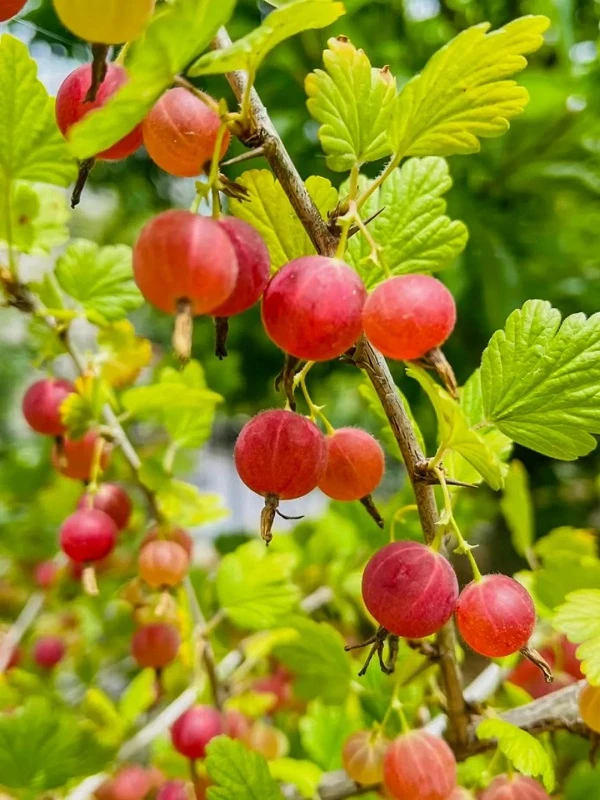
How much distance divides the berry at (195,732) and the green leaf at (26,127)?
0.43 m

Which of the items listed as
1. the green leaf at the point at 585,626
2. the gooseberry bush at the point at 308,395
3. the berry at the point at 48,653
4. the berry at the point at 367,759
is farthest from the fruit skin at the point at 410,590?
the berry at the point at 48,653

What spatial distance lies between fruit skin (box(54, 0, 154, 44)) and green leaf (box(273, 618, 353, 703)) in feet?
1.52

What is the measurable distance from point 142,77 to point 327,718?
63 cm

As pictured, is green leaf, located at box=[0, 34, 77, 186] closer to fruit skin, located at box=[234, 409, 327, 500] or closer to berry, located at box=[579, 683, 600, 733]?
fruit skin, located at box=[234, 409, 327, 500]

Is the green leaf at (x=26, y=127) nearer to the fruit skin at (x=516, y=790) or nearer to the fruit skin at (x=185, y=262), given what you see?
the fruit skin at (x=185, y=262)

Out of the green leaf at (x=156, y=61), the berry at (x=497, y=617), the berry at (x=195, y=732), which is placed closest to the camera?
the green leaf at (x=156, y=61)

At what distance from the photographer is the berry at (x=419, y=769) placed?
43 cm

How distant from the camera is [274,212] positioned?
38 centimetres

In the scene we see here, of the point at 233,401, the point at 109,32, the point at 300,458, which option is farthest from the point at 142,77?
the point at 233,401

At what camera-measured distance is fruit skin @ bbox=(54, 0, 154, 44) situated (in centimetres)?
26

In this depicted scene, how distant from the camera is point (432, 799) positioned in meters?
0.43

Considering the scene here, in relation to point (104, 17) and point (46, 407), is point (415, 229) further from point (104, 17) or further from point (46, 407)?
point (46, 407)

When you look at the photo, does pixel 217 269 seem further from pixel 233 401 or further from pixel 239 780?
pixel 233 401

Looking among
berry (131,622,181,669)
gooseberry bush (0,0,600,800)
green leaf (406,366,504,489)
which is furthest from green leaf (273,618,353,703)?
green leaf (406,366,504,489)
